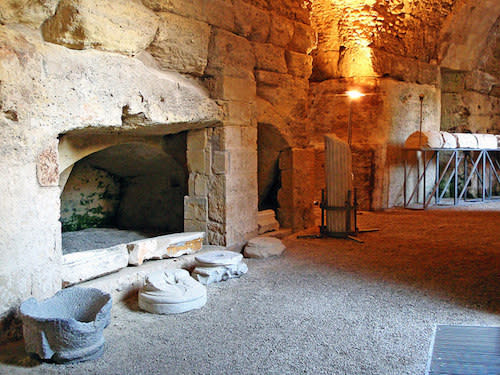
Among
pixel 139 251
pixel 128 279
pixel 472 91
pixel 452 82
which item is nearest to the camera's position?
pixel 128 279

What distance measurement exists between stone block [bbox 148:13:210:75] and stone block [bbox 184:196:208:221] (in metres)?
A: 1.44

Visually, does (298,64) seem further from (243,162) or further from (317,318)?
(317,318)

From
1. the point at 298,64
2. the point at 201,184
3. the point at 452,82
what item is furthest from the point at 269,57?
the point at 452,82

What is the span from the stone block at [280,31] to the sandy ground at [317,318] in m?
2.72

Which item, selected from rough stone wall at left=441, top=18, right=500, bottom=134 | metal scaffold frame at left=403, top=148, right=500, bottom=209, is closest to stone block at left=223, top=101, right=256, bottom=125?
metal scaffold frame at left=403, top=148, right=500, bottom=209

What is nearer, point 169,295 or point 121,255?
point 169,295

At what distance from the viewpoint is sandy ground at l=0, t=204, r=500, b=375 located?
9.16 ft

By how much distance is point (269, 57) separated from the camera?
19.1 ft

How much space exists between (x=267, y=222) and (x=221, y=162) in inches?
53.3

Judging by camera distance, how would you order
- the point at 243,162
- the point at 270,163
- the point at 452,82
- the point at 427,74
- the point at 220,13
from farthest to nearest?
1. the point at 452,82
2. the point at 427,74
3. the point at 270,163
4. the point at 243,162
5. the point at 220,13

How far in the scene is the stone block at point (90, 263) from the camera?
3.65m

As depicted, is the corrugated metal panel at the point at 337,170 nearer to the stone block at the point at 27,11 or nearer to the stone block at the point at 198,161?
the stone block at the point at 198,161

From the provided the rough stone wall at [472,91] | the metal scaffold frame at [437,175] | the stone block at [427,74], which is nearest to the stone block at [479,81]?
the rough stone wall at [472,91]

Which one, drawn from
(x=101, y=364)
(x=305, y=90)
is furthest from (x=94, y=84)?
(x=305, y=90)
